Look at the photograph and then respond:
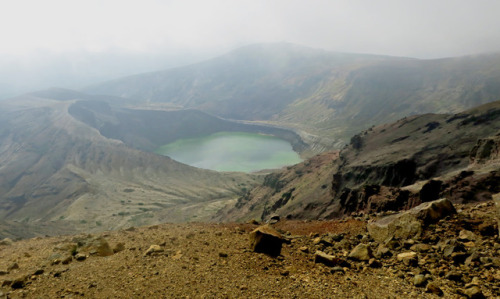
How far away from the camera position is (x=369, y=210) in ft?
81.5

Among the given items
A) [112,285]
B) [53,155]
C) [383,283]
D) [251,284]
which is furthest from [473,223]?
[53,155]

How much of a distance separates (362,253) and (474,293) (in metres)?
→ 3.62

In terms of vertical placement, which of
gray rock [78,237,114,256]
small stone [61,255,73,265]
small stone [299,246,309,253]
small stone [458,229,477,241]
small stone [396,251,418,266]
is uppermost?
small stone [458,229,477,241]

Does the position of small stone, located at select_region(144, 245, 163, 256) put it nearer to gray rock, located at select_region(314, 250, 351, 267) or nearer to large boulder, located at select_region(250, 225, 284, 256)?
large boulder, located at select_region(250, 225, 284, 256)

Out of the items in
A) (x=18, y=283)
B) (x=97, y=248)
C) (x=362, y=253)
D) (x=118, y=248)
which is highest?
(x=362, y=253)

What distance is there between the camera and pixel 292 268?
35.0 ft

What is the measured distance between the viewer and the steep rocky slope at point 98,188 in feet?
333

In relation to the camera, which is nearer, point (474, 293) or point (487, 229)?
point (474, 293)

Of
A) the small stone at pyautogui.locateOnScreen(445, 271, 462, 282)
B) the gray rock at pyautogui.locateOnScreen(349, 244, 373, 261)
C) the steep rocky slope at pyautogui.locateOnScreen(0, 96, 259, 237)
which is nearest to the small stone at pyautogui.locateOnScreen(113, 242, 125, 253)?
the gray rock at pyautogui.locateOnScreen(349, 244, 373, 261)

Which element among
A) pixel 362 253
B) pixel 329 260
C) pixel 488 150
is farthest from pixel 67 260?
pixel 488 150

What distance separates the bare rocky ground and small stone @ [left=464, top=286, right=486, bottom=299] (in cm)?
3

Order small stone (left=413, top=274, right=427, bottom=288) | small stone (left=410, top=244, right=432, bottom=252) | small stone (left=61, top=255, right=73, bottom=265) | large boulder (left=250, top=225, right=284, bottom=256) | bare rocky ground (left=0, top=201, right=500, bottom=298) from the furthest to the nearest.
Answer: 1. small stone (left=61, top=255, right=73, bottom=265)
2. large boulder (left=250, top=225, right=284, bottom=256)
3. small stone (left=410, top=244, right=432, bottom=252)
4. bare rocky ground (left=0, top=201, right=500, bottom=298)
5. small stone (left=413, top=274, right=427, bottom=288)

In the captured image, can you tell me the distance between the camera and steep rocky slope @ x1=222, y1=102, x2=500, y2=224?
2189 centimetres

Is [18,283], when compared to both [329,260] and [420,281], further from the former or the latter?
[420,281]
